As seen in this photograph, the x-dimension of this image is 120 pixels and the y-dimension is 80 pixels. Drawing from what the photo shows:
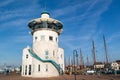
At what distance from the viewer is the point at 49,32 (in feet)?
126

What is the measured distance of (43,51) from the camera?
36.8 meters

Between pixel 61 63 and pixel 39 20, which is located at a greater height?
pixel 39 20

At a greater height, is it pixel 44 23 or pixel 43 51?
pixel 44 23

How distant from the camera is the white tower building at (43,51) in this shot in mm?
35188

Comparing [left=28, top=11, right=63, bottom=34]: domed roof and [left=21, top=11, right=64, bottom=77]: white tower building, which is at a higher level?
[left=28, top=11, right=63, bottom=34]: domed roof

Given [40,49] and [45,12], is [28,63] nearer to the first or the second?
[40,49]

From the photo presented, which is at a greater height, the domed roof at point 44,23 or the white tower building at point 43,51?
the domed roof at point 44,23

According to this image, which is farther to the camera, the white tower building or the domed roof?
the domed roof

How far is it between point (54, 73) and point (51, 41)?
8.63 m

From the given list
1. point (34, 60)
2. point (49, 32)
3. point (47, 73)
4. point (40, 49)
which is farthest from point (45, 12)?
point (47, 73)

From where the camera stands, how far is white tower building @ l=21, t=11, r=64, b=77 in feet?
115

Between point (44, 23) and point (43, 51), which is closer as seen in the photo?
point (43, 51)

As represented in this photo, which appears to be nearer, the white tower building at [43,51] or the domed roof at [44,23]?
the white tower building at [43,51]

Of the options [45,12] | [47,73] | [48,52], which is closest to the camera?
[47,73]
